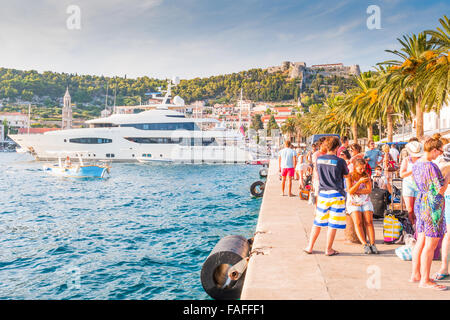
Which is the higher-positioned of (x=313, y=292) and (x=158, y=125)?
(x=158, y=125)

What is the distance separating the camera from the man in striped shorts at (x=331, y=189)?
4.77m

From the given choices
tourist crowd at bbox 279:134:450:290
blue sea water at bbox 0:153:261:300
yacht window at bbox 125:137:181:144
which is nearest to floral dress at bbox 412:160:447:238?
tourist crowd at bbox 279:134:450:290

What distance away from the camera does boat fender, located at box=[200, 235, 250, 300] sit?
515 cm

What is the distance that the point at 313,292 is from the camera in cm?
372

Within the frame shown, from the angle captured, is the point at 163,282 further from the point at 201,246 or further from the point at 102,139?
the point at 102,139

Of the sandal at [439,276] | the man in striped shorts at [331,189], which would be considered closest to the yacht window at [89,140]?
the man in striped shorts at [331,189]

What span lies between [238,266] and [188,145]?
35456mm

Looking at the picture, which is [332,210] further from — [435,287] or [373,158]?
[373,158]

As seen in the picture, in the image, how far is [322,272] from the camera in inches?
171

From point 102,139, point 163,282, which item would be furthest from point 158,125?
point 163,282

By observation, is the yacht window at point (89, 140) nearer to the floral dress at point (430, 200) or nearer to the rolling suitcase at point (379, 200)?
the rolling suitcase at point (379, 200)

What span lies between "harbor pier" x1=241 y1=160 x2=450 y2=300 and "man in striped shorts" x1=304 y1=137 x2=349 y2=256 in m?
0.54

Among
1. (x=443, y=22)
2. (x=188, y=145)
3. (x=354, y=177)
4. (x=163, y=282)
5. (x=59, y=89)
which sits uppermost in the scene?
(x=59, y=89)

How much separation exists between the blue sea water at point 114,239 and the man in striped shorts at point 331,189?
101 inches
